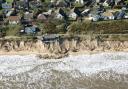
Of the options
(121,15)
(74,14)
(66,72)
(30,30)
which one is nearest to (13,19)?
(30,30)

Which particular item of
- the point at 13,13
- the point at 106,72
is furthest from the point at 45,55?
the point at 13,13

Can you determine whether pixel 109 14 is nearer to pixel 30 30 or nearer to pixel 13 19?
pixel 30 30

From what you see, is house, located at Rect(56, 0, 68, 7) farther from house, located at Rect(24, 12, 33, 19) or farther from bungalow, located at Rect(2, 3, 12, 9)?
bungalow, located at Rect(2, 3, 12, 9)

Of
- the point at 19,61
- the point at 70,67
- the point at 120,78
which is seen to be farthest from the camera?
the point at 19,61

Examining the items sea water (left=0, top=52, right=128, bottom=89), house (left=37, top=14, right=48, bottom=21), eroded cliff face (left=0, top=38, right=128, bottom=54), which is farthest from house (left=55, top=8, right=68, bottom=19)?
sea water (left=0, top=52, right=128, bottom=89)

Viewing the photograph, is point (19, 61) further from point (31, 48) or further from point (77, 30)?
point (77, 30)
